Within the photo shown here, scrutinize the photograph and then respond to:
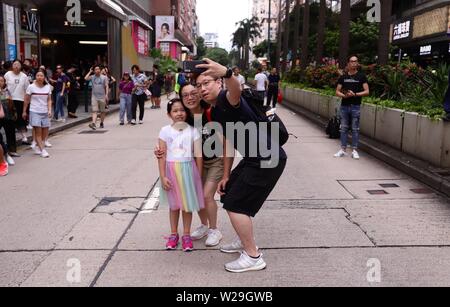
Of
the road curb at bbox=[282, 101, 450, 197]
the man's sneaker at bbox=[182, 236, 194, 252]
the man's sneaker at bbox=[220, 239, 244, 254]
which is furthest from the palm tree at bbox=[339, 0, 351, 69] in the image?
the man's sneaker at bbox=[182, 236, 194, 252]

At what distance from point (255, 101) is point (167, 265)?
64.1 inches

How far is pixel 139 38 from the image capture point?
119 feet

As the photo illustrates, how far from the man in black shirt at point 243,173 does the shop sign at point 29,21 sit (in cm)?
2004

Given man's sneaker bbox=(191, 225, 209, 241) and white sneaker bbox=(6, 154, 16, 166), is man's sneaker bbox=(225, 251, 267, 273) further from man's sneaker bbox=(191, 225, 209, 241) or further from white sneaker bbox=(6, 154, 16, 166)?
white sneaker bbox=(6, 154, 16, 166)

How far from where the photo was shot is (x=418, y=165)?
27.5 ft

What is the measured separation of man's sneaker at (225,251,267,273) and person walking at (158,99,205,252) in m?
0.66

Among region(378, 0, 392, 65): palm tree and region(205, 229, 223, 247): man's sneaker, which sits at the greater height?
region(378, 0, 392, 65): palm tree

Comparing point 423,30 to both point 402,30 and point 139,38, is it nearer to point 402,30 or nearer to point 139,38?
point 402,30

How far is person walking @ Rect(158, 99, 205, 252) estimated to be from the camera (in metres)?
4.69

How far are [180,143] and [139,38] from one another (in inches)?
1298

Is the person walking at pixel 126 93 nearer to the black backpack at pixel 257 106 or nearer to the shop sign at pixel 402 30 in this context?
the black backpack at pixel 257 106
